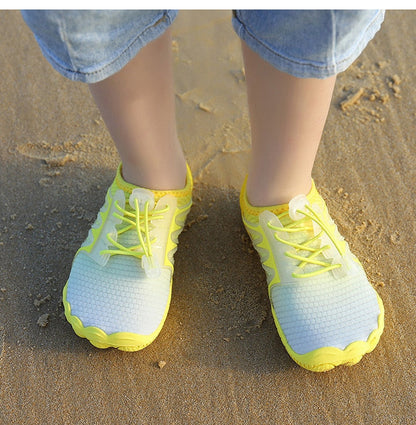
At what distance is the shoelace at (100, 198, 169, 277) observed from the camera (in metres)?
1.07

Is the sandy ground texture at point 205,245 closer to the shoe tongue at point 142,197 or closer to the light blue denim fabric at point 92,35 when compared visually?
the shoe tongue at point 142,197

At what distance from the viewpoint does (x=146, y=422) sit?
0.98 m

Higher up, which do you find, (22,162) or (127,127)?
(127,127)

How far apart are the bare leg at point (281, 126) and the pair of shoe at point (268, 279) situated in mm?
45

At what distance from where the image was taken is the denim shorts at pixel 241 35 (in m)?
0.70

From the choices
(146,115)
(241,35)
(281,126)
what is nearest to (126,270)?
(146,115)

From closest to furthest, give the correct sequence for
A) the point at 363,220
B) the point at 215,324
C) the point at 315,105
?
the point at 315,105 → the point at 215,324 → the point at 363,220

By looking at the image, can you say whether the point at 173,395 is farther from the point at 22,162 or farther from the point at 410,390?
the point at 22,162

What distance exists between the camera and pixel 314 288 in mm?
1033

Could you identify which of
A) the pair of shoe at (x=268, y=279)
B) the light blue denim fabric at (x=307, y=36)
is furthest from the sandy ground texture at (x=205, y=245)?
the light blue denim fabric at (x=307, y=36)

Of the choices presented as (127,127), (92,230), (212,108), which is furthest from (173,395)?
(212,108)

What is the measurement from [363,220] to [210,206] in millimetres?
401

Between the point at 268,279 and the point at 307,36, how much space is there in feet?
1.88

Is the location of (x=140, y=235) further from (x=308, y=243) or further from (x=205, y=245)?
(x=308, y=243)
